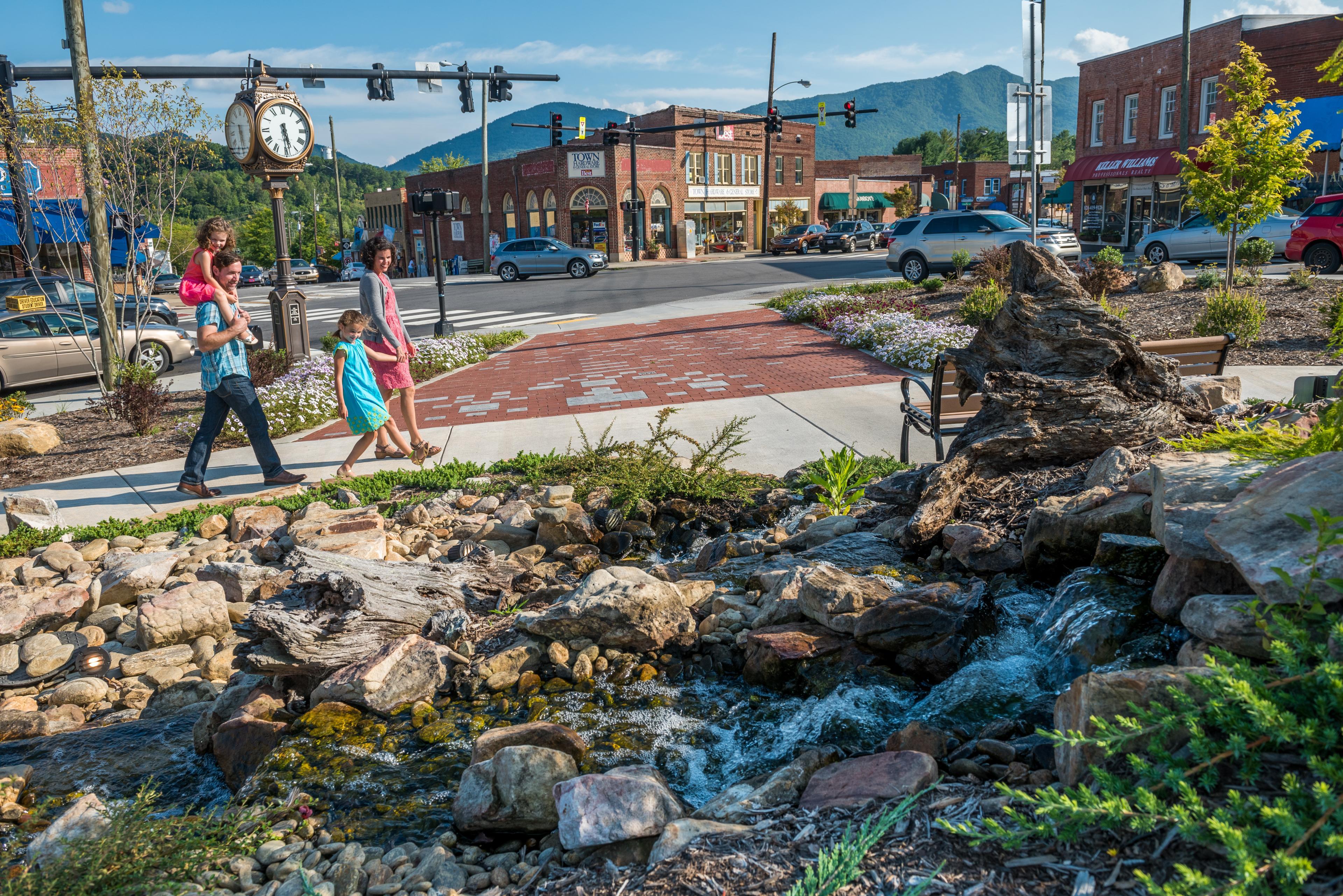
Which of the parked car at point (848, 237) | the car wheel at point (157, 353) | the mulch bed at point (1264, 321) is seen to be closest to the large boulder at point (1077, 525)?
the mulch bed at point (1264, 321)

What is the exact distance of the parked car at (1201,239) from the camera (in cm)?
2306

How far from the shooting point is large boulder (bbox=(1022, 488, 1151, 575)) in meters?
3.85

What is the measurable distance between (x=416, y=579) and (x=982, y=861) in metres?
3.40

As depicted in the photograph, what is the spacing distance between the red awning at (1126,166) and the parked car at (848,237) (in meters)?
10.4

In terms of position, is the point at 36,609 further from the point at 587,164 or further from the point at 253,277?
the point at 253,277

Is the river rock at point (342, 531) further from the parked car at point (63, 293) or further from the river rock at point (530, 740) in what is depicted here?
the parked car at point (63, 293)

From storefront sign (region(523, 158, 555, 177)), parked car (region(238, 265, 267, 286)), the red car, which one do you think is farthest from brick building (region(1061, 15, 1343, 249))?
parked car (region(238, 265, 267, 286))

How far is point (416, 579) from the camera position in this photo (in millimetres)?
4848

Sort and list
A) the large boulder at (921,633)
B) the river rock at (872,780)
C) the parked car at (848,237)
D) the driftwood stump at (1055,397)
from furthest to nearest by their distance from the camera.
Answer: the parked car at (848,237), the driftwood stump at (1055,397), the large boulder at (921,633), the river rock at (872,780)

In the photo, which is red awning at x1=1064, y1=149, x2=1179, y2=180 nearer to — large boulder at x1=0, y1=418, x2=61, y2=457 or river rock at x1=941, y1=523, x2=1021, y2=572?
river rock at x1=941, y1=523, x2=1021, y2=572

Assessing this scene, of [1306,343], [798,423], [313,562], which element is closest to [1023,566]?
[313,562]

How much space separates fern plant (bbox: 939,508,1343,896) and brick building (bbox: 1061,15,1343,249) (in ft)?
103

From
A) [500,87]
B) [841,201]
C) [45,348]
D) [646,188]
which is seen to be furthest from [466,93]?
[841,201]

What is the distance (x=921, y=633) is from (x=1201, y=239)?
78.5 ft
